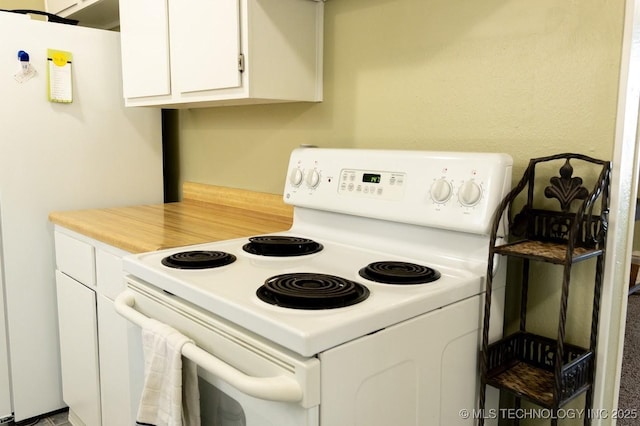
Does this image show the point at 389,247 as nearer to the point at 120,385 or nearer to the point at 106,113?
the point at 120,385

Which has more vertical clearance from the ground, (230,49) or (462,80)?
(230,49)

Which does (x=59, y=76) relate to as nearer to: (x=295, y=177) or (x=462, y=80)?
(x=295, y=177)

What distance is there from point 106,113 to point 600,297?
201cm

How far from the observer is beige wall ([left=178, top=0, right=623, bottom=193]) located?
1.14 meters

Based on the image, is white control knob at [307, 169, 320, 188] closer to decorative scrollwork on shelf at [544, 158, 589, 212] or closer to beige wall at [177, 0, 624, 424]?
beige wall at [177, 0, 624, 424]

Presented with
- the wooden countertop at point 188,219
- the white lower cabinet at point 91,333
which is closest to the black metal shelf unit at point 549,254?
the wooden countertop at point 188,219

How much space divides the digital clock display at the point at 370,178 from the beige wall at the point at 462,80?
23 cm

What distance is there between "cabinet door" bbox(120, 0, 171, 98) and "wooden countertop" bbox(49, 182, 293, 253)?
49cm

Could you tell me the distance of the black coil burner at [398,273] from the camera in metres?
1.06

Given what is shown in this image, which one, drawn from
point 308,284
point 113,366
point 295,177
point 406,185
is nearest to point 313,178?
point 295,177

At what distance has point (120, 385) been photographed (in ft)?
5.61

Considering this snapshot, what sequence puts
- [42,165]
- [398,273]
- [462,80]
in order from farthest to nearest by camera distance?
1. [42,165]
2. [462,80]
3. [398,273]

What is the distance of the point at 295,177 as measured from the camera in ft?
5.11

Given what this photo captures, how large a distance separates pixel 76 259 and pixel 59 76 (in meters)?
0.75
